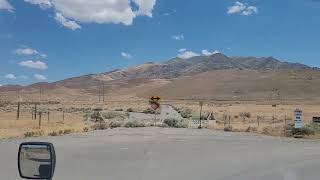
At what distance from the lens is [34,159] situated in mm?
6078

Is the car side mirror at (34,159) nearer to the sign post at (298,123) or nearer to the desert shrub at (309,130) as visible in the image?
the sign post at (298,123)

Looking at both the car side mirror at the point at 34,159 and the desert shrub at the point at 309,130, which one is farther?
the desert shrub at the point at 309,130

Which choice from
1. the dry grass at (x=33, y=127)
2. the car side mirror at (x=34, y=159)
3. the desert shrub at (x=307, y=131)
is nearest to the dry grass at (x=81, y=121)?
the dry grass at (x=33, y=127)

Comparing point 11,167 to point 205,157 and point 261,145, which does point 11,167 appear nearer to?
point 205,157

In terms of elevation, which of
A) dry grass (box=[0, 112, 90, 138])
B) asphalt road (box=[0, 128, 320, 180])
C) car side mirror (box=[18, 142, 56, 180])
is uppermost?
car side mirror (box=[18, 142, 56, 180])

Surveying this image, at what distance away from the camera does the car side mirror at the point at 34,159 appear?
558 cm

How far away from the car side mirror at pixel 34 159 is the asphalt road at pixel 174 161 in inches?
322

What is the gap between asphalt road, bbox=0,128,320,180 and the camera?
593 inches

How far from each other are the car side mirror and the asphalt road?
8.17 meters

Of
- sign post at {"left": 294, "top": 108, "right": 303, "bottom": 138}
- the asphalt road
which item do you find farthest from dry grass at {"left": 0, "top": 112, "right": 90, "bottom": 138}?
sign post at {"left": 294, "top": 108, "right": 303, "bottom": 138}

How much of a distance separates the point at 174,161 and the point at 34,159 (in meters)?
12.9

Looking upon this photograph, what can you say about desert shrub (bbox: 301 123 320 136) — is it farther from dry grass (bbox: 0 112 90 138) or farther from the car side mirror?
the car side mirror

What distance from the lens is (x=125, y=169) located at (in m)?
16.4

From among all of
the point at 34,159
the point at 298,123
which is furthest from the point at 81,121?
the point at 34,159
